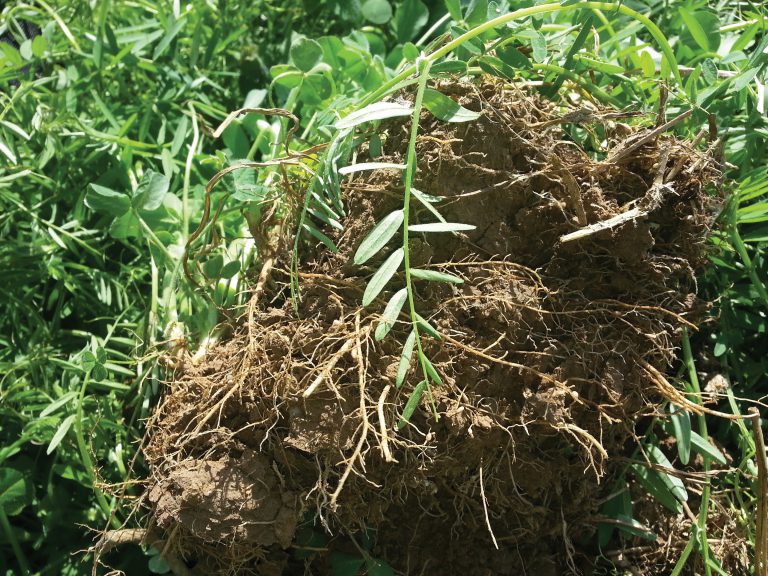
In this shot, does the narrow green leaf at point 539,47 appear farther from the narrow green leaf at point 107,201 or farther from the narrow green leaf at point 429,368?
the narrow green leaf at point 107,201

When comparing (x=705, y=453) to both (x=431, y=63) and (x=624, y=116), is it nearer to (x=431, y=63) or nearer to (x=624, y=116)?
(x=624, y=116)

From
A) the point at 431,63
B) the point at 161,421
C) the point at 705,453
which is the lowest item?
the point at 705,453

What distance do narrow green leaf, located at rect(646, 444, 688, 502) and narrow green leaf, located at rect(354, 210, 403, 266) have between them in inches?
16.4

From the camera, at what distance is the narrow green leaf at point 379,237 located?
76 cm

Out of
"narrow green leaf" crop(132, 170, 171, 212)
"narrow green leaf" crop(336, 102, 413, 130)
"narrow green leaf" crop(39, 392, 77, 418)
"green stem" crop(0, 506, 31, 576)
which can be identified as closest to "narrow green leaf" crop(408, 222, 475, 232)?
"narrow green leaf" crop(336, 102, 413, 130)

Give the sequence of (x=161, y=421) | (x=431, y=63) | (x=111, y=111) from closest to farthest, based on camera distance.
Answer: (x=431, y=63) < (x=161, y=421) < (x=111, y=111)

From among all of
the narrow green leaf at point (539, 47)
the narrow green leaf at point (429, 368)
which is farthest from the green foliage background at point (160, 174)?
the narrow green leaf at point (429, 368)

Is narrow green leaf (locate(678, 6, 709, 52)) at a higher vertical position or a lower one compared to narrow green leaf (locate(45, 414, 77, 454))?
higher

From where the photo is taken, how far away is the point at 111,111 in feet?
3.96

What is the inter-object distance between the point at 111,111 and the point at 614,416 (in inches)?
36.4

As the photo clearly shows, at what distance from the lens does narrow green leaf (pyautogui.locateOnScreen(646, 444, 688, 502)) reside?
2.81 feet

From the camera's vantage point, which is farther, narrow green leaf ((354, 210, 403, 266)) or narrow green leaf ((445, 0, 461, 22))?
narrow green leaf ((445, 0, 461, 22))

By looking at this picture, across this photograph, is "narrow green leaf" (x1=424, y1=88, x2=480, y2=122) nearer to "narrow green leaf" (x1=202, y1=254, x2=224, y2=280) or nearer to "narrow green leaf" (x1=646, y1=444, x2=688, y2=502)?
"narrow green leaf" (x1=202, y1=254, x2=224, y2=280)

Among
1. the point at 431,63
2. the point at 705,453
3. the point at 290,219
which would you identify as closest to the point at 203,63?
the point at 290,219
